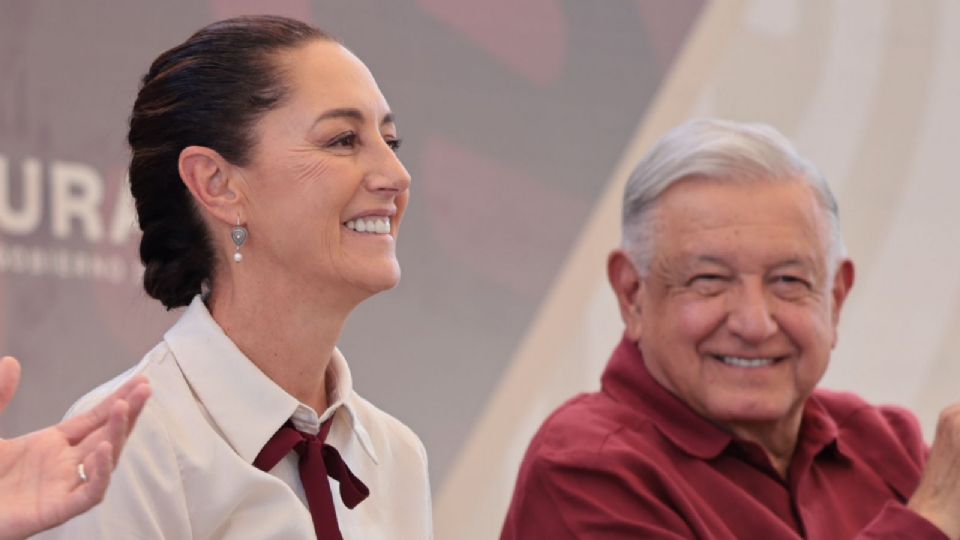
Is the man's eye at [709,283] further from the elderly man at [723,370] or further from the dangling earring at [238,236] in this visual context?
the dangling earring at [238,236]

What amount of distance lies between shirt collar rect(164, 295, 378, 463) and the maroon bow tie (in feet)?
0.07

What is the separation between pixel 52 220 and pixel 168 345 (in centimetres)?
94

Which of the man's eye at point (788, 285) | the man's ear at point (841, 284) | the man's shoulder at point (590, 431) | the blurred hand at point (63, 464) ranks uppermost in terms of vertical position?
the man's ear at point (841, 284)

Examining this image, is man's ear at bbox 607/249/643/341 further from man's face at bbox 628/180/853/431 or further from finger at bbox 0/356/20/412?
finger at bbox 0/356/20/412

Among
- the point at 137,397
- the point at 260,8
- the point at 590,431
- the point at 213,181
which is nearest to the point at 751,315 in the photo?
the point at 590,431

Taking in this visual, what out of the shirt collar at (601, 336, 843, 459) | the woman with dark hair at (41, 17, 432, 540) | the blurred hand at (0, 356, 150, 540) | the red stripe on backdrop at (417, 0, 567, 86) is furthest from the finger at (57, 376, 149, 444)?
the red stripe on backdrop at (417, 0, 567, 86)

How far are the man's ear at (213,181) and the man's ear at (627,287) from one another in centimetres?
79

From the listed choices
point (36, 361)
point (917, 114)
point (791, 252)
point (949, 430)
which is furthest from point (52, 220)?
point (917, 114)

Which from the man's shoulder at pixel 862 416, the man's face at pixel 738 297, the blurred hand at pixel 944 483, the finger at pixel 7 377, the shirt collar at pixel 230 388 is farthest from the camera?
the man's shoulder at pixel 862 416

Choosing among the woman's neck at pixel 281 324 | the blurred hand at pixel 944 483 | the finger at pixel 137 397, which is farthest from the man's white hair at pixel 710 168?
the finger at pixel 137 397

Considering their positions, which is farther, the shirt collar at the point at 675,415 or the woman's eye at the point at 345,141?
the shirt collar at the point at 675,415

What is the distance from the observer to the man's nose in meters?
2.56

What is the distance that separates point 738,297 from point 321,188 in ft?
2.68

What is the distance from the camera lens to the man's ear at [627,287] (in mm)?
2684
